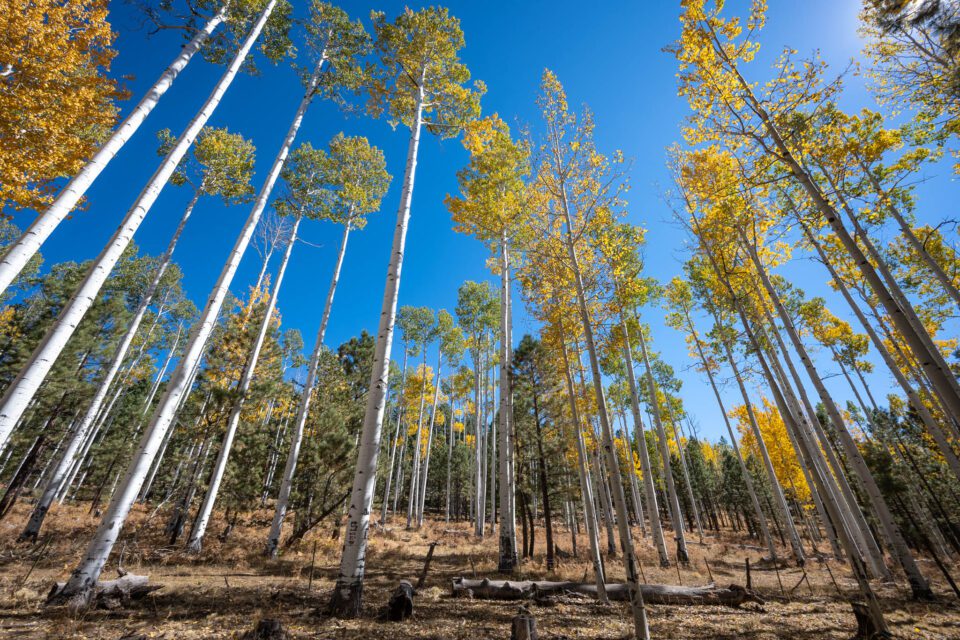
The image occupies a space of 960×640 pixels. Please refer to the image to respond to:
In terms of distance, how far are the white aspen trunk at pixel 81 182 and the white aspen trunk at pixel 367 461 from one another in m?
4.61

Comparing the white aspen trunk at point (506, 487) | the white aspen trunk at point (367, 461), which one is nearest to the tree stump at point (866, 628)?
the white aspen trunk at point (506, 487)

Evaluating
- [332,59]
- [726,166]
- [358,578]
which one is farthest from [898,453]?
[332,59]

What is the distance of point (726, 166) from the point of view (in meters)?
8.80

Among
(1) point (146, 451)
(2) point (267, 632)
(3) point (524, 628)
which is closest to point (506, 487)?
(3) point (524, 628)

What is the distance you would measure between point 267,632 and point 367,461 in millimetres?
2038

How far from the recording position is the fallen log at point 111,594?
4598 mm

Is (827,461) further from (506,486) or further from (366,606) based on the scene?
(366,606)

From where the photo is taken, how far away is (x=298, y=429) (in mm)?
10836

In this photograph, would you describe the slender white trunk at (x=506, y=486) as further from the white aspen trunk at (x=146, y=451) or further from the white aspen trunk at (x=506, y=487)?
the white aspen trunk at (x=146, y=451)

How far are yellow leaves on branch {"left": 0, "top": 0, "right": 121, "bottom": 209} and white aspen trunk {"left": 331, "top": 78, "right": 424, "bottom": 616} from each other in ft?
32.6

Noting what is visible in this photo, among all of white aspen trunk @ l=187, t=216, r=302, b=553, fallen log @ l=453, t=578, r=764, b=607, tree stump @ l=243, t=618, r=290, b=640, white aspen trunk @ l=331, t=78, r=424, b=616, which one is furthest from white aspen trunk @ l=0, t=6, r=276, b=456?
fallen log @ l=453, t=578, r=764, b=607

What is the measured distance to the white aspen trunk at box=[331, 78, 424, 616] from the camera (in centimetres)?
484

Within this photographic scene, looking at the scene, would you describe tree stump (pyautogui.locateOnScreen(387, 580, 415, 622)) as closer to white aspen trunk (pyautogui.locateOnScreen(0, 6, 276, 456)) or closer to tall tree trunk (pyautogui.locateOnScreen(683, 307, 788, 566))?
white aspen trunk (pyautogui.locateOnScreen(0, 6, 276, 456))

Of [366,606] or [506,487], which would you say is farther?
[506,487]
